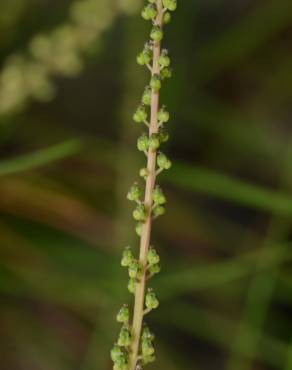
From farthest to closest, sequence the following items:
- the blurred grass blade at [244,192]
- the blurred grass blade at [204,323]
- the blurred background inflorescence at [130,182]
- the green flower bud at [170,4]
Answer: the blurred grass blade at [204,323] → the blurred background inflorescence at [130,182] → the blurred grass blade at [244,192] → the green flower bud at [170,4]

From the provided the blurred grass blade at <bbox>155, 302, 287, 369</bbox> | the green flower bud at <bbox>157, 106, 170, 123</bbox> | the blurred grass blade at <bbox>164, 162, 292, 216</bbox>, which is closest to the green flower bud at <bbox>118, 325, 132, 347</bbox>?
the green flower bud at <bbox>157, 106, 170, 123</bbox>

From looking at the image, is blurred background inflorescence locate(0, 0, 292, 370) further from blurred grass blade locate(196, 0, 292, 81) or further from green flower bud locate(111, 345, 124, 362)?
green flower bud locate(111, 345, 124, 362)

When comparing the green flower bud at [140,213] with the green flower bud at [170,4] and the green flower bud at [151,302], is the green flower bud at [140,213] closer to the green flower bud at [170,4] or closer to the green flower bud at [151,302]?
the green flower bud at [151,302]

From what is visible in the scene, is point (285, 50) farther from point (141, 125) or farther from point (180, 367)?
point (180, 367)

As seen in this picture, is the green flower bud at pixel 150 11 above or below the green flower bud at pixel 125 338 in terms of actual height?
above

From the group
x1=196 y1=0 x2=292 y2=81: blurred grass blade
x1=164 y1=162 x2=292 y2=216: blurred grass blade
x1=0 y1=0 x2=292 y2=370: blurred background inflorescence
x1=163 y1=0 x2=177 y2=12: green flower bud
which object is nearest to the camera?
x1=163 y1=0 x2=177 y2=12: green flower bud

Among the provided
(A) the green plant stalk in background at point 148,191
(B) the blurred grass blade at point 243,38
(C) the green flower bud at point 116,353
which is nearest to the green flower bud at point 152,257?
(A) the green plant stalk in background at point 148,191

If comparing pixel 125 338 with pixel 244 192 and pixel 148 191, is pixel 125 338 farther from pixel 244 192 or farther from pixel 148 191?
pixel 244 192

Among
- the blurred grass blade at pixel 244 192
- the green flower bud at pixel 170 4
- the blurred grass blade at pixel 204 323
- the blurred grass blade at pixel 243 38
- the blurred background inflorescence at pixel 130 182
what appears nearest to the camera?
the green flower bud at pixel 170 4
